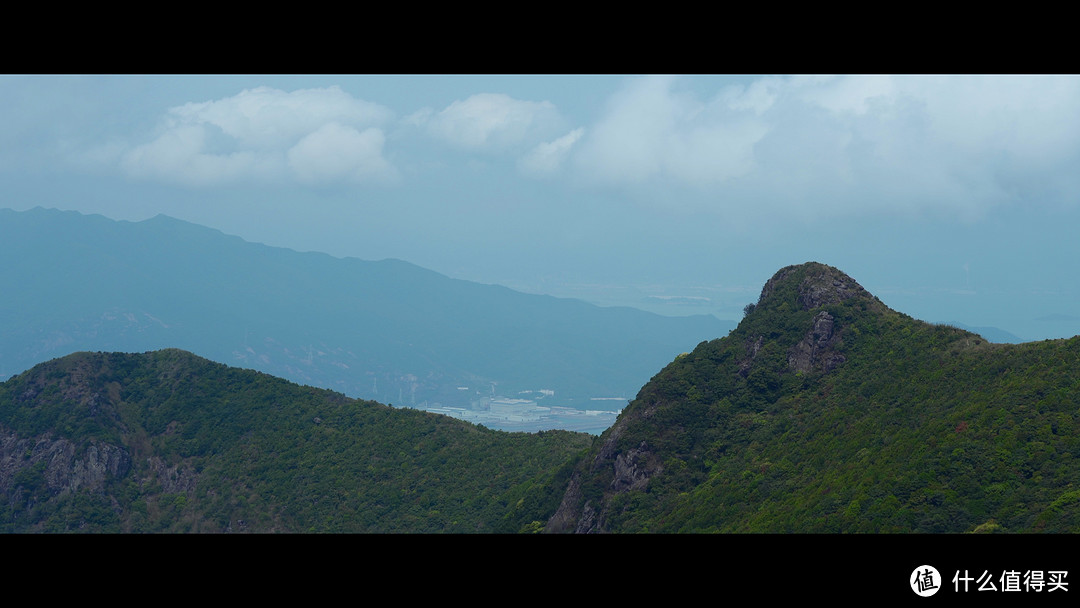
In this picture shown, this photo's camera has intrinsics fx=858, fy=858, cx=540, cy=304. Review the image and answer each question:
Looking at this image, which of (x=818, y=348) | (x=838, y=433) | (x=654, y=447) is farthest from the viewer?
(x=818, y=348)

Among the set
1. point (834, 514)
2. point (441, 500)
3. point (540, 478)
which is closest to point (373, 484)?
point (441, 500)

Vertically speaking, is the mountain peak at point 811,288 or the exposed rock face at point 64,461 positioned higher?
the mountain peak at point 811,288
